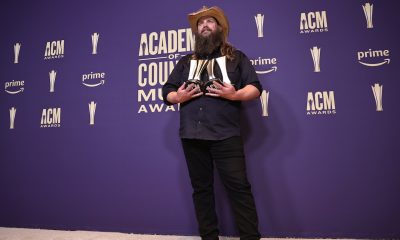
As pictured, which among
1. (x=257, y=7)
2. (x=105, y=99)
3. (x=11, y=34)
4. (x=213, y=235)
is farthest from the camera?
(x=11, y=34)

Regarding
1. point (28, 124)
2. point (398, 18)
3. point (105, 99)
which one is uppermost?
point (398, 18)

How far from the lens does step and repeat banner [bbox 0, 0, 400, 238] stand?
5.51 feet

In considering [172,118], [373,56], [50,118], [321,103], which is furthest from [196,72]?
[50,118]

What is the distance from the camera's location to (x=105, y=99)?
6.71ft

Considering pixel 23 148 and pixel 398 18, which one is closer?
pixel 398 18

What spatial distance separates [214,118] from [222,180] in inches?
12.9

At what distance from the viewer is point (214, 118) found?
1.41m

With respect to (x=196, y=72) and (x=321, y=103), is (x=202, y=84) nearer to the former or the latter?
(x=196, y=72)

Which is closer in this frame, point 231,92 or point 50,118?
point 231,92

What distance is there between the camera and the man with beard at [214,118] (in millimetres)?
1380

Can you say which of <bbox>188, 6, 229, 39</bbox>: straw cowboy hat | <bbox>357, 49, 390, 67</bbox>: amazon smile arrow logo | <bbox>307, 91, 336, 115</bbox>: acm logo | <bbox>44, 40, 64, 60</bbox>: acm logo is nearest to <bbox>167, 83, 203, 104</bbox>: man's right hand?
<bbox>188, 6, 229, 39</bbox>: straw cowboy hat

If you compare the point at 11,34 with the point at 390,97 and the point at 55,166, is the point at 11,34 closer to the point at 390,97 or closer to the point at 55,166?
the point at 55,166

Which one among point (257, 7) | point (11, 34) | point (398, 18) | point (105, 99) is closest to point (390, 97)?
point (398, 18)

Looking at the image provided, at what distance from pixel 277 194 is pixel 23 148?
1.88 meters
